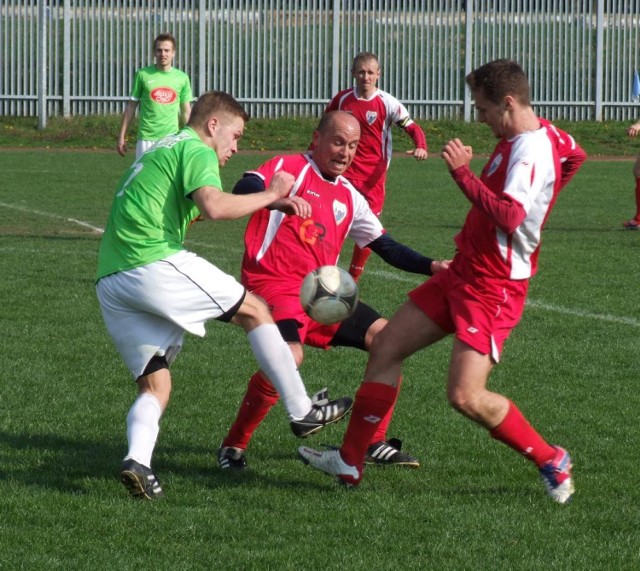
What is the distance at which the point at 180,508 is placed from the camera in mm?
4883

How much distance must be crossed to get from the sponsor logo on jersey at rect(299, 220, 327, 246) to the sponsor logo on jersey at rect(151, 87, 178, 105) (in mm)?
9395

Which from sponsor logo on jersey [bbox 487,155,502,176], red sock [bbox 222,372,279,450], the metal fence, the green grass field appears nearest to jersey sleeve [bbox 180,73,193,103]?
the green grass field

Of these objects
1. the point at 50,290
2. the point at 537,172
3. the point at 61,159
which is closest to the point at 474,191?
the point at 537,172

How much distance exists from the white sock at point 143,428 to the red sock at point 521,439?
1.41 m

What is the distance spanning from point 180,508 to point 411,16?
29.2 metres

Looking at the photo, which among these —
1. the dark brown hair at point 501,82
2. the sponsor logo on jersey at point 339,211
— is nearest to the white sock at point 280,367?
the sponsor logo on jersey at point 339,211

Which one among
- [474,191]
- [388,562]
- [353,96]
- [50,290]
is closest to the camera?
[388,562]

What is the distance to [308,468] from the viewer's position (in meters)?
5.63

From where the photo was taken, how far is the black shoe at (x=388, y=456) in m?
5.63

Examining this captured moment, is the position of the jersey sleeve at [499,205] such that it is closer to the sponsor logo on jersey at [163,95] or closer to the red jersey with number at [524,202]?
the red jersey with number at [524,202]

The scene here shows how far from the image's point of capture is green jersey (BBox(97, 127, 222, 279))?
4.95 metres

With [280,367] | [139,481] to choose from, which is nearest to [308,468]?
[280,367]

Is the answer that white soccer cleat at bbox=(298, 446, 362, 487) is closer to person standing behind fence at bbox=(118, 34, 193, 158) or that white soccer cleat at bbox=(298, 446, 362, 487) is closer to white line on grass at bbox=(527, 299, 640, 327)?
white line on grass at bbox=(527, 299, 640, 327)

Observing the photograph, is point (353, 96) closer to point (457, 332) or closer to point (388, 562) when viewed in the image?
point (457, 332)
